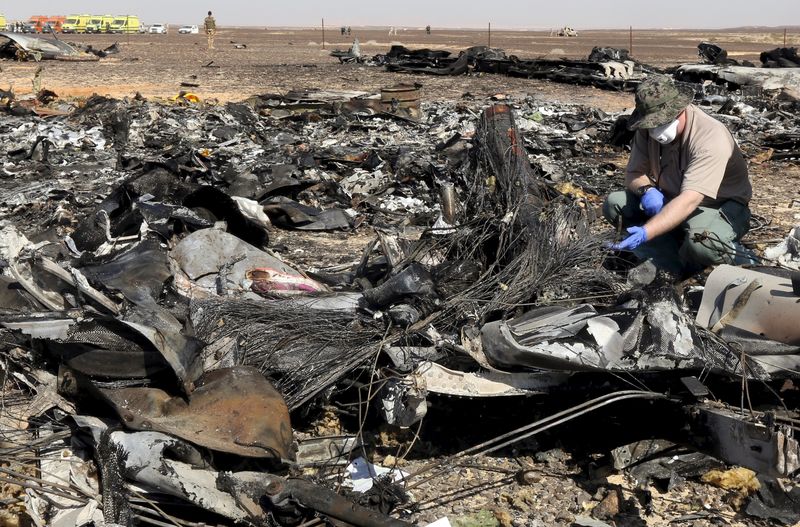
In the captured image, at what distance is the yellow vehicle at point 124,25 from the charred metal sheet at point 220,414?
214 ft

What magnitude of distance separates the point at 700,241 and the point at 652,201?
20.3 inches

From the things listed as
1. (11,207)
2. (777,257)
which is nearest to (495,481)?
(777,257)

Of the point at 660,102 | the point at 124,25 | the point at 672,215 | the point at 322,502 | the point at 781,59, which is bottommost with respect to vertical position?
the point at 322,502

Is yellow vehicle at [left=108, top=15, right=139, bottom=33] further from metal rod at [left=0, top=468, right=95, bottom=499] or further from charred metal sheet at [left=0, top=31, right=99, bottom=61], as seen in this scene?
metal rod at [left=0, top=468, right=95, bottom=499]

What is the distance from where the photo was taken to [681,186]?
15.5ft

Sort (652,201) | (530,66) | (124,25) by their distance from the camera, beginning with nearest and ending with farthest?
(652,201) → (530,66) → (124,25)

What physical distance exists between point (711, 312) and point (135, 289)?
2865mm

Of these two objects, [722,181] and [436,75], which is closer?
[722,181]

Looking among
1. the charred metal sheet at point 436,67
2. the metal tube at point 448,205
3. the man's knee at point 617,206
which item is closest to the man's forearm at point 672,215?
the man's knee at point 617,206

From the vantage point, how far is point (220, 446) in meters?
2.96

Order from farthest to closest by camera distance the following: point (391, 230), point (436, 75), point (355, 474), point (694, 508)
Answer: point (436, 75) < point (391, 230) < point (355, 474) < point (694, 508)

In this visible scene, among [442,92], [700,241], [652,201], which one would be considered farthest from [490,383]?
[442,92]

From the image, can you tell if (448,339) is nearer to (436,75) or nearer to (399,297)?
(399,297)

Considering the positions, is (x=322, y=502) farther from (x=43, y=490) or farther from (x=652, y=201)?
(x=652, y=201)
